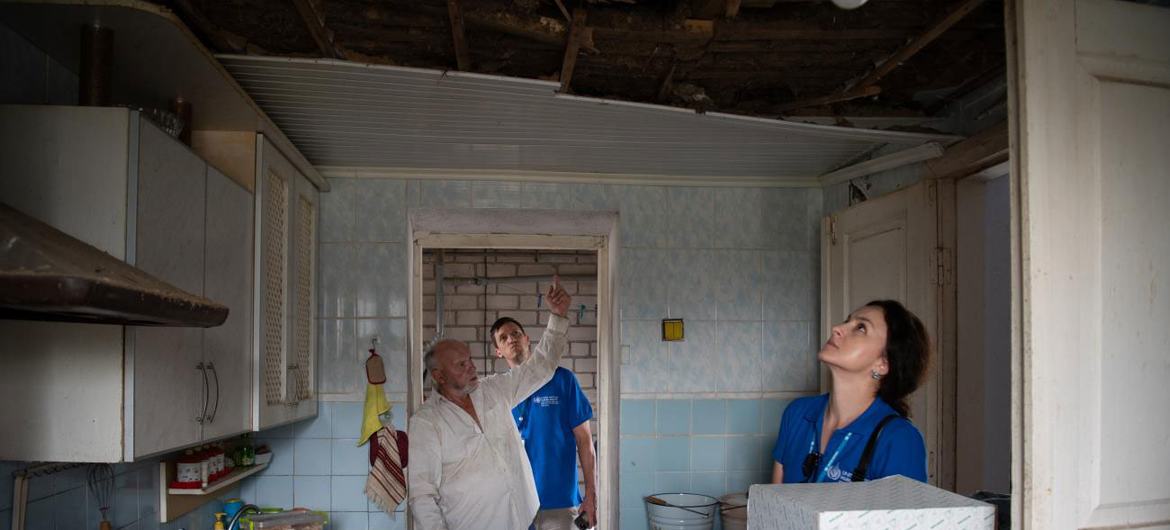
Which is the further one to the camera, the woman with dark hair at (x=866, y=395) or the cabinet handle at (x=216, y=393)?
the cabinet handle at (x=216, y=393)

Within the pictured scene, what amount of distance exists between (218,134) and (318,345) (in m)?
1.24

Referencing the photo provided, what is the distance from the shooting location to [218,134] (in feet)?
9.64

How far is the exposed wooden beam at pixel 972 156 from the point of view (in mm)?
2678

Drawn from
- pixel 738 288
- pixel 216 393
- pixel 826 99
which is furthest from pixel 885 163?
pixel 216 393

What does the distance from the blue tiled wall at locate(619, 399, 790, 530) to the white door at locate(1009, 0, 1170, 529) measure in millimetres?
2567

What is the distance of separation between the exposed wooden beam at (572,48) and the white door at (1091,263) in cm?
108

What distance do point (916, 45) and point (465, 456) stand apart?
2.05 m

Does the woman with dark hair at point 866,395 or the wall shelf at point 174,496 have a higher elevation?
the woman with dark hair at point 866,395

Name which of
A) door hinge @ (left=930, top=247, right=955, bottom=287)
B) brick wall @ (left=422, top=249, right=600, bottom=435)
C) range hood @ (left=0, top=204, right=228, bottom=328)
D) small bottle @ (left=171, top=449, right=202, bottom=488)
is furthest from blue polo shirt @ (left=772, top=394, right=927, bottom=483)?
brick wall @ (left=422, top=249, right=600, bottom=435)

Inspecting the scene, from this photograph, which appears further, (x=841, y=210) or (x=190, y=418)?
(x=841, y=210)

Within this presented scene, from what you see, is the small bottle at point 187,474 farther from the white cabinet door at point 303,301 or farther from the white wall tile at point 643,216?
the white wall tile at point 643,216

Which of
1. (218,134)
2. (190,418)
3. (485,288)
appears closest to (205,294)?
(190,418)

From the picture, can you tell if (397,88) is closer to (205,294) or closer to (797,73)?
(205,294)

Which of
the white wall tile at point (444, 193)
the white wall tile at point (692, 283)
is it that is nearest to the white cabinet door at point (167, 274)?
the white wall tile at point (444, 193)
